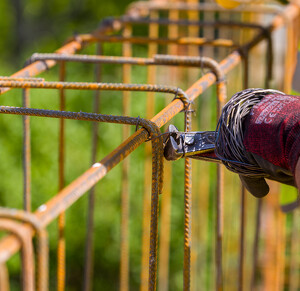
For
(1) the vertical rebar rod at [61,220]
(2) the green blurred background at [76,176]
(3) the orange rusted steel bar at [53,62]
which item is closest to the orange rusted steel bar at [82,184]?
(3) the orange rusted steel bar at [53,62]

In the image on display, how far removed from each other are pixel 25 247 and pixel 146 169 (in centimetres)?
153

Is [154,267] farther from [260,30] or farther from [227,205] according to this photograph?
[227,205]

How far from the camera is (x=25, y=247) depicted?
1.78 ft

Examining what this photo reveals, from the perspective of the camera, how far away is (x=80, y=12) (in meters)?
6.70

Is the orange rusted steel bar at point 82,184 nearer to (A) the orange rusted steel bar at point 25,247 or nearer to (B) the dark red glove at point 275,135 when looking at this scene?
(A) the orange rusted steel bar at point 25,247

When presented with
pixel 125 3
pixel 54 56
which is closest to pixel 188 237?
pixel 54 56

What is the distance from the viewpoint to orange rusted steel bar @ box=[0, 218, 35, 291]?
541mm

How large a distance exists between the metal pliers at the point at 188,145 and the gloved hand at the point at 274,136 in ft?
0.24

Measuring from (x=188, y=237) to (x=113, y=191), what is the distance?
218 centimetres

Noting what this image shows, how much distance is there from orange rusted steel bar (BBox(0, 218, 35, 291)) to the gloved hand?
0.43 meters

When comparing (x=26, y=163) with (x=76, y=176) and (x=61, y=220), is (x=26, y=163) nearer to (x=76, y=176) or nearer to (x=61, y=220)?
(x=61, y=220)

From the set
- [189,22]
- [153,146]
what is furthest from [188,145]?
[189,22]

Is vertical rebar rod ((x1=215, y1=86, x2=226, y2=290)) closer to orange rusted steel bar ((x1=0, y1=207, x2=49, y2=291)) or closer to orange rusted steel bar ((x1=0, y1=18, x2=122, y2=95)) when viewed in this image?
orange rusted steel bar ((x1=0, y1=18, x2=122, y2=95))

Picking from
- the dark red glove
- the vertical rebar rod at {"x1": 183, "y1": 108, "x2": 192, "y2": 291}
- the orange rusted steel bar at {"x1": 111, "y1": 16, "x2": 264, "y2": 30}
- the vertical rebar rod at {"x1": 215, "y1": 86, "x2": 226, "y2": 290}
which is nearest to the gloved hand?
the dark red glove
